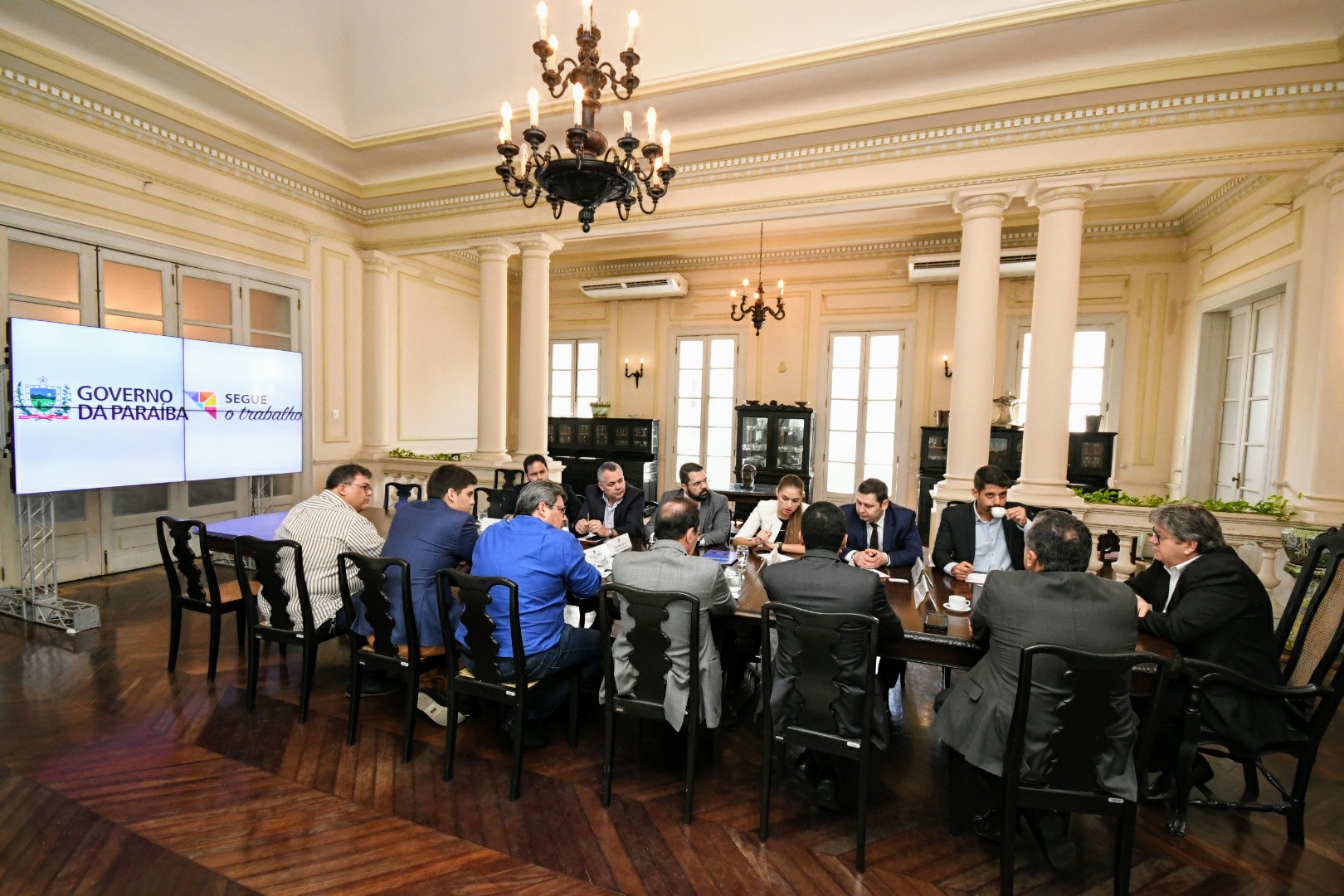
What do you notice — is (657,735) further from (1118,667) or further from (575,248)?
(575,248)

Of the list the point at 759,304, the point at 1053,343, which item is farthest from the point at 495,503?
the point at 1053,343

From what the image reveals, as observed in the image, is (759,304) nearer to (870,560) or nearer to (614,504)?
(614,504)

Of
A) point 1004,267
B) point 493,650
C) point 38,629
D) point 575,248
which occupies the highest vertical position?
point 575,248

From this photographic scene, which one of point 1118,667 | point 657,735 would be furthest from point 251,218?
point 1118,667

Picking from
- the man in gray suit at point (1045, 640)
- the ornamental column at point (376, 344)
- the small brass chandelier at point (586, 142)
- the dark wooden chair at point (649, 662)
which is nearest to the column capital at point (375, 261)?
the ornamental column at point (376, 344)

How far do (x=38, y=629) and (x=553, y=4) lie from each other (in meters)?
5.76

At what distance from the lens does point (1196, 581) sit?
2266 mm

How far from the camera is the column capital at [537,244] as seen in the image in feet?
21.6

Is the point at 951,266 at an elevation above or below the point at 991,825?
above

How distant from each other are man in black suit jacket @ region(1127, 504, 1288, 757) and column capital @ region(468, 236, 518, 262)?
6405 mm

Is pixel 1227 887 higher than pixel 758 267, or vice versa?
pixel 758 267

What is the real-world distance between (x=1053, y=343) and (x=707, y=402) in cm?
505

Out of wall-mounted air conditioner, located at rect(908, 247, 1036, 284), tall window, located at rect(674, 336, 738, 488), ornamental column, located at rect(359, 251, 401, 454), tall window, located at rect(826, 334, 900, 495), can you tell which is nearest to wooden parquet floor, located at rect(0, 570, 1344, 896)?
ornamental column, located at rect(359, 251, 401, 454)

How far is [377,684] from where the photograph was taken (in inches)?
139
